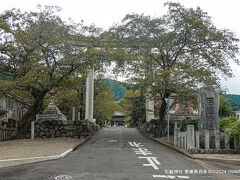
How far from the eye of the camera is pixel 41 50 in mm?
16672

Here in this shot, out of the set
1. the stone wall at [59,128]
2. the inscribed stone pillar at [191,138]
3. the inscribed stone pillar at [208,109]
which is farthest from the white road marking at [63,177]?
the stone wall at [59,128]

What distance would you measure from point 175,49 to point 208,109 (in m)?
7.59

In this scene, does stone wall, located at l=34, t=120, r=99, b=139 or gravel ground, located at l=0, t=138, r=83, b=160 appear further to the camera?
stone wall, located at l=34, t=120, r=99, b=139

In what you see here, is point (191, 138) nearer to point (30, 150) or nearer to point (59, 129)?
point (30, 150)

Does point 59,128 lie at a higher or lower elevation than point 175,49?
lower

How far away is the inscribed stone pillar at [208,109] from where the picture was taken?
13055 mm

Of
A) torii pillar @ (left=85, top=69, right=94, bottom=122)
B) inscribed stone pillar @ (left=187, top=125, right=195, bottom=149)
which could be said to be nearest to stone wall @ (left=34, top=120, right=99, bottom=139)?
torii pillar @ (left=85, top=69, right=94, bottom=122)

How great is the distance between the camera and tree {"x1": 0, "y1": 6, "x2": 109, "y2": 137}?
16031 millimetres

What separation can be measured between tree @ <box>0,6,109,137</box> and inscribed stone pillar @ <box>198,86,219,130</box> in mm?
7741

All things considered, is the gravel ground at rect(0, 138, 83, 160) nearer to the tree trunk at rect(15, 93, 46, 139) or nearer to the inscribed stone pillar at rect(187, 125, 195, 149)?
the tree trunk at rect(15, 93, 46, 139)

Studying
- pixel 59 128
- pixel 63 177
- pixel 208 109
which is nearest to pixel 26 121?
pixel 59 128

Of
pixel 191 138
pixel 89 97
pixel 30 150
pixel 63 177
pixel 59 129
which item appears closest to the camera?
pixel 63 177

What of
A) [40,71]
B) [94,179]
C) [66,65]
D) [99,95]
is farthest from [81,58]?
[99,95]

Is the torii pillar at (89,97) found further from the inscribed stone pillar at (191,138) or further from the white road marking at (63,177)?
the white road marking at (63,177)
